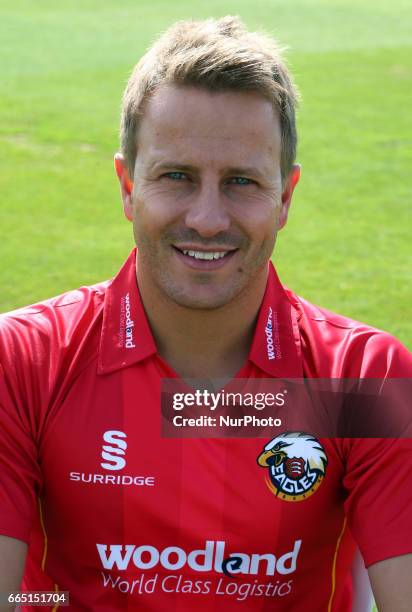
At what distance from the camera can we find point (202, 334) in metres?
2.62

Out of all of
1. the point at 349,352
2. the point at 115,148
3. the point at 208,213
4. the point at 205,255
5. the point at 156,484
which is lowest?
the point at 115,148

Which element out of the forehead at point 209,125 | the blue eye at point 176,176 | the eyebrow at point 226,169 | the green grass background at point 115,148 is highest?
the forehead at point 209,125

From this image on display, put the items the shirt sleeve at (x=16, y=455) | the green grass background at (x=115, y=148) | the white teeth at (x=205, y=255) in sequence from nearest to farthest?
the shirt sleeve at (x=16, y=455), the white teeth at (x=205, y=255), the green grass background at (x=115, y=148)

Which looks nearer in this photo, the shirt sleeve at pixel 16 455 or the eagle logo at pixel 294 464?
the shirt sleeve at pixel 16 455

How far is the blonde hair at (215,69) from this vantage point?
2.48 m

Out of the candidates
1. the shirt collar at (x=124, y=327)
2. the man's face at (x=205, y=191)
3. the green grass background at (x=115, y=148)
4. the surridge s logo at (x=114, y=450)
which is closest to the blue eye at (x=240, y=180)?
the man's face at (x=205, y=191)

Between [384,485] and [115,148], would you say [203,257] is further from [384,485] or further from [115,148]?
[115,148]

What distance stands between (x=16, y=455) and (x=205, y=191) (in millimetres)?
727

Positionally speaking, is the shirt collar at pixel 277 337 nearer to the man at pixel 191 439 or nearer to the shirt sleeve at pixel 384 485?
the man at pixel 191 439

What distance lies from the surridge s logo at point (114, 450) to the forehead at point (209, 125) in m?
0.65

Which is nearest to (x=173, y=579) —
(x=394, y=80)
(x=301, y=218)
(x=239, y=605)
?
(x=239, y=605)

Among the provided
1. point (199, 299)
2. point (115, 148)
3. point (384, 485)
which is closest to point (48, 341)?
point (199, 299)

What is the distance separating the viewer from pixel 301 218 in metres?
8.42

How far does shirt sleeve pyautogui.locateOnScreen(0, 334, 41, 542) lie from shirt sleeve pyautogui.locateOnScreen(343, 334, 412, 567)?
72cm
